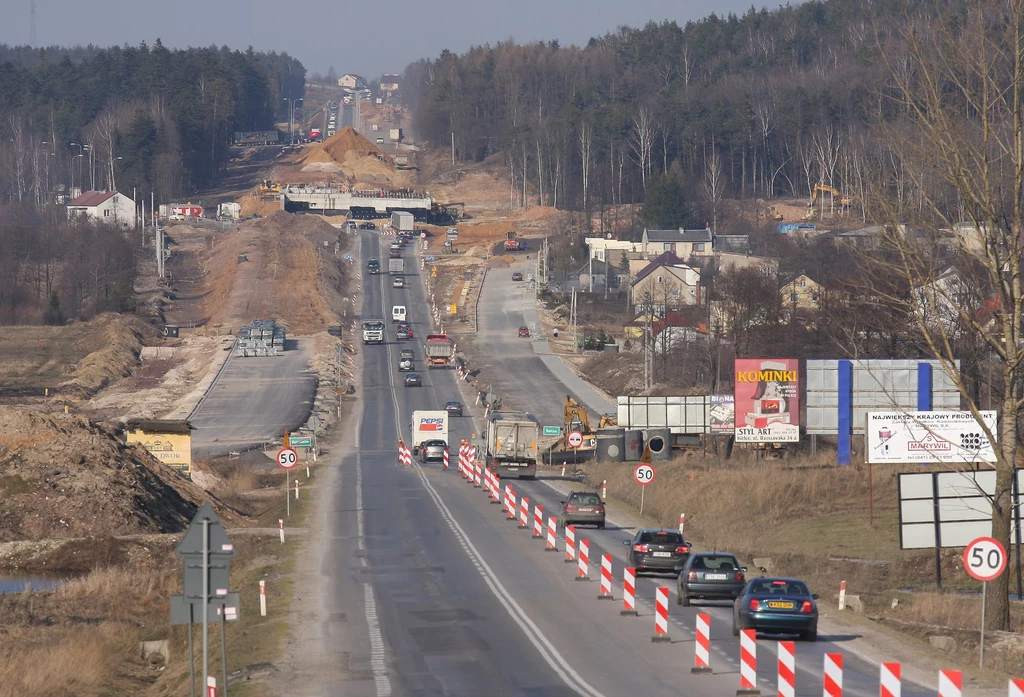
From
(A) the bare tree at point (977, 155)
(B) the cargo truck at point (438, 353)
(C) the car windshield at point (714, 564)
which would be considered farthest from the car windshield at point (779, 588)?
(B) the cargo truck at point (438, 353)

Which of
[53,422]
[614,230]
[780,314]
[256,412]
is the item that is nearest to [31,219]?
[614,230]

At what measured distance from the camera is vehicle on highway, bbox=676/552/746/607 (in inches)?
1093

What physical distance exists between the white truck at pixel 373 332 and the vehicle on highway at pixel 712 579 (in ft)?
311

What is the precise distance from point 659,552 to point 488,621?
290 inches

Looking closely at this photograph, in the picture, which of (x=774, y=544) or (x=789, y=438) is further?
(x=789, y=438)

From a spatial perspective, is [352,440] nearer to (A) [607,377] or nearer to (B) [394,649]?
(A) [607,377]

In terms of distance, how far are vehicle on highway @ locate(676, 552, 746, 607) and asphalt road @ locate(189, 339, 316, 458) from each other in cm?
4718

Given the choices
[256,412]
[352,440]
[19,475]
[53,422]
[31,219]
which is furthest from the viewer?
[31,219]

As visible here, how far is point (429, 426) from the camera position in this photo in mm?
74500

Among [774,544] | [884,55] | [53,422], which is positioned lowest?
[774,544]

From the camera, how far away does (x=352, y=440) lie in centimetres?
8294

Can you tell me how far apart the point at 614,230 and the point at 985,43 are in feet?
538

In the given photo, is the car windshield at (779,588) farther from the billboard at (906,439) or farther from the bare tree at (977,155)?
the billboard at (906,439)

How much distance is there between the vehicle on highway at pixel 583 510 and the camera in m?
42.3
